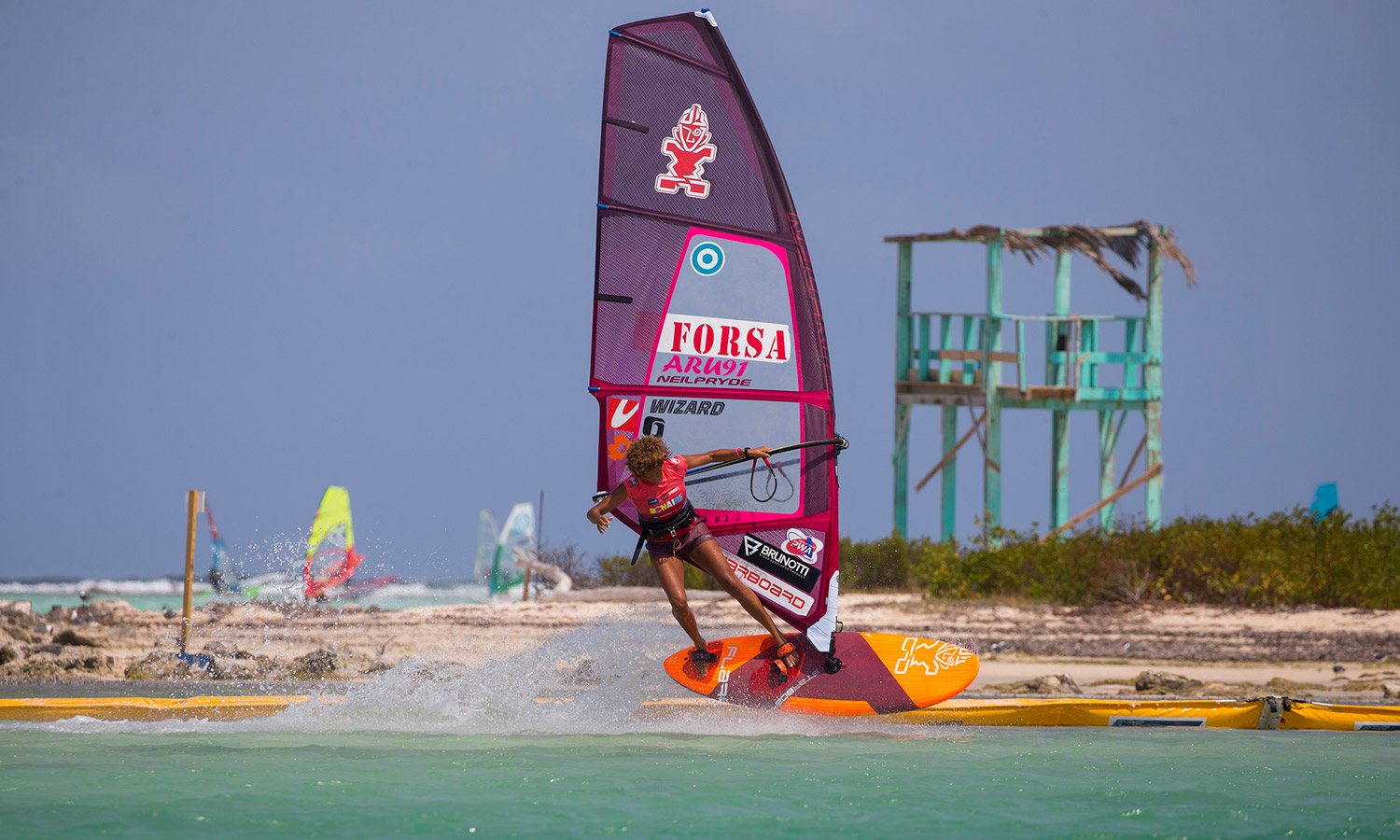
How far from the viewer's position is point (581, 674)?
8008mm

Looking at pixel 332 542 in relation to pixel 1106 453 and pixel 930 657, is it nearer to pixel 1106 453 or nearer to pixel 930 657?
pixel 1106 453

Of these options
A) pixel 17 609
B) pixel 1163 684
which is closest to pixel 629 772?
pixel 1163 684

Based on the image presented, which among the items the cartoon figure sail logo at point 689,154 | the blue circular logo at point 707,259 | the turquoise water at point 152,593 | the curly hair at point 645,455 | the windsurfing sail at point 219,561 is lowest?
the turquoise water at point 152,593

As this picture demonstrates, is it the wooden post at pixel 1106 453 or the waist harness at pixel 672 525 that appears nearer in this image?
the waist harness at pixel 672 525

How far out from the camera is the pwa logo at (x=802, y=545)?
6766mm

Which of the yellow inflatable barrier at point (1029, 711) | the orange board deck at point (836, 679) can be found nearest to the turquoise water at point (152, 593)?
the yellow inflatable barrier at point (1029, 711)

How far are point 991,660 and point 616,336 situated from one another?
4.88 metres

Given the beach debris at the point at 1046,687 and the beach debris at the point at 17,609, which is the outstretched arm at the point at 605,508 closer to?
the beach debris at the point at 1046,687

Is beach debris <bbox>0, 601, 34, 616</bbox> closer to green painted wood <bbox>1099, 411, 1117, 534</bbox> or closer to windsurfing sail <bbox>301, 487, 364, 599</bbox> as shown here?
windsurfing sail <bbox>301, 487, 364, 599</bbox>

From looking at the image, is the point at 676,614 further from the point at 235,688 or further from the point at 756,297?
the point at 235,688

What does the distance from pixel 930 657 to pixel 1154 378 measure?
889 centimetres

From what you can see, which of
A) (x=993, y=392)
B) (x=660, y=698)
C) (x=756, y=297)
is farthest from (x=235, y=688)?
(x=993, y=392)

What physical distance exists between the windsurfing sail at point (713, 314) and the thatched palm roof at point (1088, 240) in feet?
27.1

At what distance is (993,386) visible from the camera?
14281 mm
